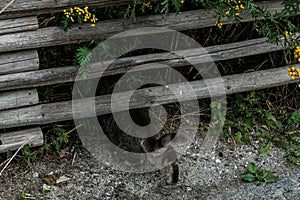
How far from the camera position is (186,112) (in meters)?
4.57

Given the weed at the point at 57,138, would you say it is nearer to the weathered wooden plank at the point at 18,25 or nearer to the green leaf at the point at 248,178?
the weathered wooden plank at the point at 18,25

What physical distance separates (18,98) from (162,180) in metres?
1.20

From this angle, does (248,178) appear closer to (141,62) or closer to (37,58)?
(141,62)

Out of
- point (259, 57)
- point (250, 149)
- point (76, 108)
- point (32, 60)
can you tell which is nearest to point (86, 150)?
point (76, 108)

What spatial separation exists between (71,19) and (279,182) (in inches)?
73.0

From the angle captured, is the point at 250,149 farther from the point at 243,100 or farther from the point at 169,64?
the point at 169,64

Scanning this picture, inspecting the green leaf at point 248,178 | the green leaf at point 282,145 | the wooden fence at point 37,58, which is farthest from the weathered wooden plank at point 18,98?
the green leaf at point 282,145

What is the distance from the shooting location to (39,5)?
3721 mm

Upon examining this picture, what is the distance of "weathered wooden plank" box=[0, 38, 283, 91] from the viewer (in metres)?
3.93

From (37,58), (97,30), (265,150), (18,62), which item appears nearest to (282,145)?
(265,150)

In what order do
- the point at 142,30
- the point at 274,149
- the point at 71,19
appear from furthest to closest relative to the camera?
the point at 274,149 < the point at 142,30 < the point at 71,19

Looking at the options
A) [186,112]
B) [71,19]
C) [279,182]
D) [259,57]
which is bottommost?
[279,182]

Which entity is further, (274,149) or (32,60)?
(274,149)

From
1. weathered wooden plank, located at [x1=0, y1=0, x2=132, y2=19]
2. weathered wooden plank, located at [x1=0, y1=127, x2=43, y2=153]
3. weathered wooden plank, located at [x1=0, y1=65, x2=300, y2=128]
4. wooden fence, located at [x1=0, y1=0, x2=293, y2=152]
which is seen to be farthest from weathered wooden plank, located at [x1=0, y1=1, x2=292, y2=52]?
weathered wooden plank, located at [x1=0, y1=127, x2=43, y2=153]
